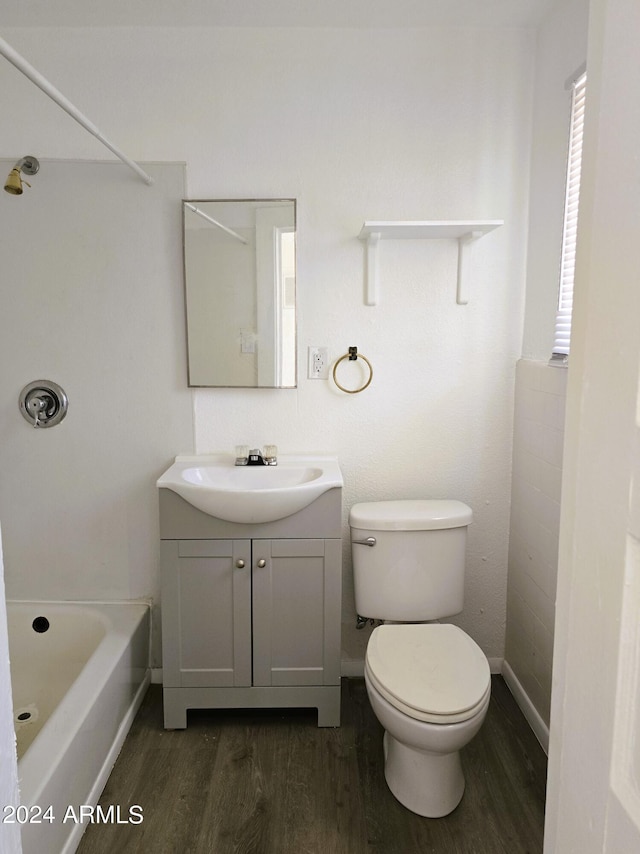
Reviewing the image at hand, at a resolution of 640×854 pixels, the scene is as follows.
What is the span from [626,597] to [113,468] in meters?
2.22

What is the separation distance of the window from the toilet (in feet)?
2.22

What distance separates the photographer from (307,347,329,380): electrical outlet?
2443mm

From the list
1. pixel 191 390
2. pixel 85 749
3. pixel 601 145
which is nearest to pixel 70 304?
pixel 191 390

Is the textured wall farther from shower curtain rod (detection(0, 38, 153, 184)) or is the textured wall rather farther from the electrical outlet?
shower curtain rod (detection(0, 38, 153, 184))

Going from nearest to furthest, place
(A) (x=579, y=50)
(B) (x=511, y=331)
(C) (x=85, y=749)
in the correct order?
(C) (x=85, y=749), (A) (x=579, y=50), (B) (x=511, y=331)

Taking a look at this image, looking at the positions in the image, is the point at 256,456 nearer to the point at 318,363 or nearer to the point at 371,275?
the point at 318,363

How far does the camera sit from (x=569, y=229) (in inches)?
79.9

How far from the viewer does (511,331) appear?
245 centimetres

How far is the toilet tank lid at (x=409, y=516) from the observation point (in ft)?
7.29

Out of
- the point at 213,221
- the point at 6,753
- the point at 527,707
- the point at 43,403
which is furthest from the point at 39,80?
the point at 527,707

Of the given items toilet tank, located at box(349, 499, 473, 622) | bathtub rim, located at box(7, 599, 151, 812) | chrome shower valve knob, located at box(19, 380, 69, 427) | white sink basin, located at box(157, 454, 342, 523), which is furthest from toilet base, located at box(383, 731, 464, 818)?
chrome shower valve knob, located at box(19, 380, 69, 427)

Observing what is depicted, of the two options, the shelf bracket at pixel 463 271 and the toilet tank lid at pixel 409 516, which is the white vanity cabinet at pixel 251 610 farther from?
the shelf bracket at pixel 463 271

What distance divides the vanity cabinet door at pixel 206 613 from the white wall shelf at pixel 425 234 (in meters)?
1.09

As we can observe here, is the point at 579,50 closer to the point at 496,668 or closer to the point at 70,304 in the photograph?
the point at 70,304
